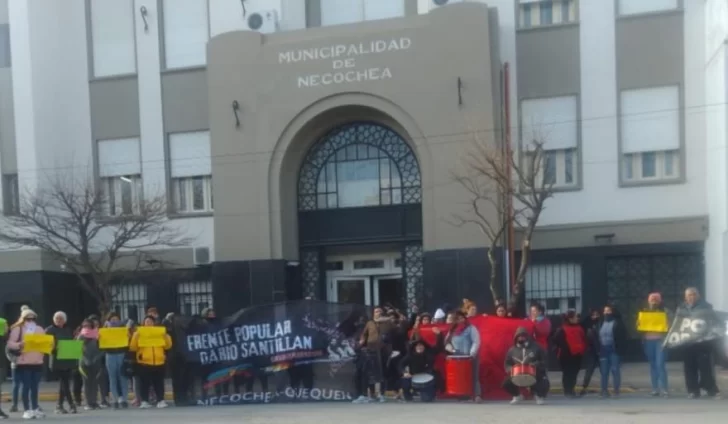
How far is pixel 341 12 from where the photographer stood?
2567 cm

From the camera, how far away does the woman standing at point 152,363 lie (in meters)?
17.2

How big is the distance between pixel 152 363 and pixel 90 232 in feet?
25.1

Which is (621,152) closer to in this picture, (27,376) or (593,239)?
(593,239)

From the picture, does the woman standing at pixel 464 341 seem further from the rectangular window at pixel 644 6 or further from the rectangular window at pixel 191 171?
the rectangular window at pixel 191 171

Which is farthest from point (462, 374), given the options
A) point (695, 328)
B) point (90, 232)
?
point (90, 232)

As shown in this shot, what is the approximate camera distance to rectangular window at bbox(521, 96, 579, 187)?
930 inches

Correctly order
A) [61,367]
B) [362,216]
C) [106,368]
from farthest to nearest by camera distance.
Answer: [362,216]
[106,368]
[61,367]

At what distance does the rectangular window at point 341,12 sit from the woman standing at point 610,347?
11.9 metres

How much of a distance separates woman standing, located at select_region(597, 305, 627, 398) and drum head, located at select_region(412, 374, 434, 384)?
312cm

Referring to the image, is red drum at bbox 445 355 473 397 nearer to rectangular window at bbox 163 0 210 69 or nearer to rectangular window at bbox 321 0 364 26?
rectangular window at bbox 321 0 364 26

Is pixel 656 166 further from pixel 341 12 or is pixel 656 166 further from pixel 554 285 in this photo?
pixel 341 12

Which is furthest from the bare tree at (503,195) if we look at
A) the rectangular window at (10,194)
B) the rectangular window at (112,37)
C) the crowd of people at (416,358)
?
the rectangular window at (10,194)

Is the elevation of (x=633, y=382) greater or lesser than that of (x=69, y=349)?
lesser

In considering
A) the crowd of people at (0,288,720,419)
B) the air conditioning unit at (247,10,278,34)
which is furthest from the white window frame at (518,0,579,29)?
the crowd of people at (0,288,720,419)
